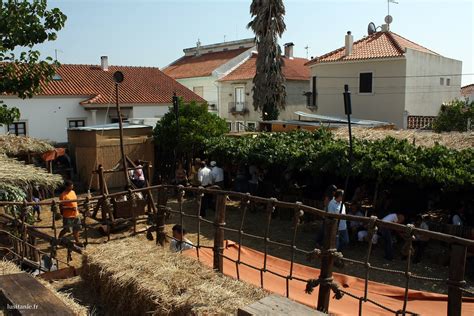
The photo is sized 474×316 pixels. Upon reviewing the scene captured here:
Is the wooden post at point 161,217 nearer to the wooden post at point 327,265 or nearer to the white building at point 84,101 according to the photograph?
the wooden post at point 327,265

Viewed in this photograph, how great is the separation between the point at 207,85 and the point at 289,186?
96.0ft

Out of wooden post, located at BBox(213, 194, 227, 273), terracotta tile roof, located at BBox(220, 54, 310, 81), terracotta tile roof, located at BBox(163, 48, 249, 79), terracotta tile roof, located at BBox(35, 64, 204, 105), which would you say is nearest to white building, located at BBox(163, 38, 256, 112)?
terracotta tile roof, located at BBox(163, 48, 249, 79)

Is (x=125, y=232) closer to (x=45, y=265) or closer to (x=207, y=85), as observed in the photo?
(x=45, y=265)

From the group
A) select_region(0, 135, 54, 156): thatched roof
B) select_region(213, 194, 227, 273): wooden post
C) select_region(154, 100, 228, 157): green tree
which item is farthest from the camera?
select_region(154, 100, 228, 157): green tree

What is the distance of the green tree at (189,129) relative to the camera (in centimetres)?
1770

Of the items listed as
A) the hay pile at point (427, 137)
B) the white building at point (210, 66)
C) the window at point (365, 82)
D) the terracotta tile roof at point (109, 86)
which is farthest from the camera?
the white building at point (210, 66)

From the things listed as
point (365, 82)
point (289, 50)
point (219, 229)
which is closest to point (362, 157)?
point (219, 229)

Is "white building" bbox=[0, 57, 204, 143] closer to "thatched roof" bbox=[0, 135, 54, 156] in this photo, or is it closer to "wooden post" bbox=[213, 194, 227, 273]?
"thatched roof" bbox=[0, 135, 54, 156]

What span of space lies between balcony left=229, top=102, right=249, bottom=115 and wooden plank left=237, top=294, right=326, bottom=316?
36.1 metres

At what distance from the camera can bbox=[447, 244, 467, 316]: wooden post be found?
4008 millimetres

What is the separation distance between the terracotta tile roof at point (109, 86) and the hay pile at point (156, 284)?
24460 mm

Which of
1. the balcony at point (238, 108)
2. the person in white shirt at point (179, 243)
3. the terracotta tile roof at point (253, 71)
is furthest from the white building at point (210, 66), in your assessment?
the person in white shirt at point (179, 243)

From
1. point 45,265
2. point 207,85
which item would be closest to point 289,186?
point 45,265

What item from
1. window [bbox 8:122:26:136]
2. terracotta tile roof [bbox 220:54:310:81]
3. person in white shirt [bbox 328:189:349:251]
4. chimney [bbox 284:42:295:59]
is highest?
chimney [bbox 284:42:295:59]
